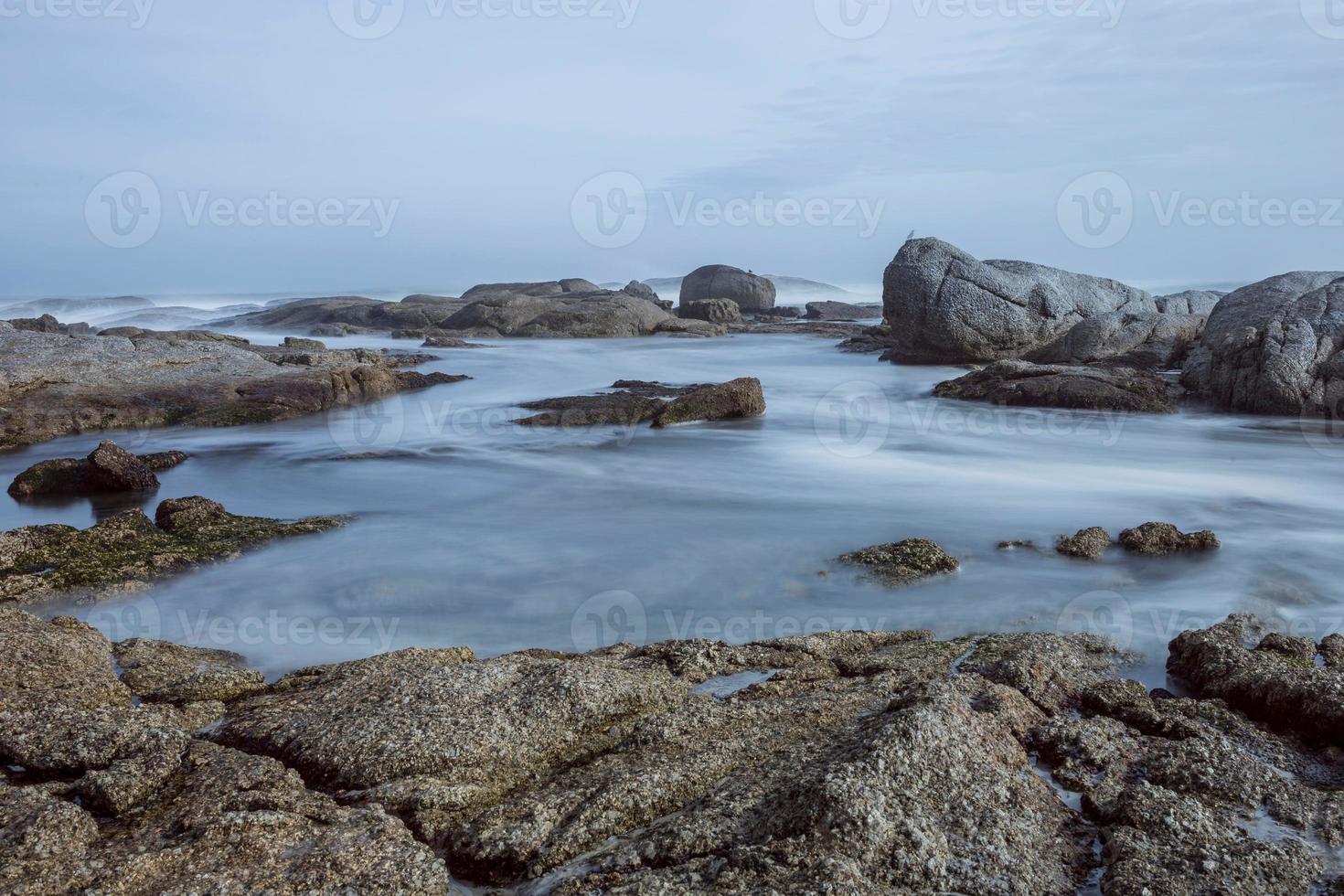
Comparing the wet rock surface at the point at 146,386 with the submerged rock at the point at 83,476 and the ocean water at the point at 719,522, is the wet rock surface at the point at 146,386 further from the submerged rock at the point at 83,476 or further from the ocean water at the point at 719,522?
the submerged rock at the point at 83,476

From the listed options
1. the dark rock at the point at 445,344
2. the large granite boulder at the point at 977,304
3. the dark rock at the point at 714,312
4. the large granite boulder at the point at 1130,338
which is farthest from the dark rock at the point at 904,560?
the dark rock at the point at 714,312

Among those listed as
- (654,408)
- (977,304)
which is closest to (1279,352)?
(977,304)

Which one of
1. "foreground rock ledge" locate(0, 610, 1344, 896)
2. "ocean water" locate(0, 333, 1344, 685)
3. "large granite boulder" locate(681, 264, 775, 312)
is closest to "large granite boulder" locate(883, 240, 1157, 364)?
"ocean water" locate(0, 333, 1344, 685)

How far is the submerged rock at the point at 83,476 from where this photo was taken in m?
7.92

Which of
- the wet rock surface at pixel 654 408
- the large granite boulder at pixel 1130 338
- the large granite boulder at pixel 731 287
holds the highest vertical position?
the large granite boulder at pixel 731 287

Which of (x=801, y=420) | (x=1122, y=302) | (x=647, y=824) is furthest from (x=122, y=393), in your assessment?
(x=1122, y=302)

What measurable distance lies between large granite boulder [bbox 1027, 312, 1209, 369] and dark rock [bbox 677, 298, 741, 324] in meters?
17.9

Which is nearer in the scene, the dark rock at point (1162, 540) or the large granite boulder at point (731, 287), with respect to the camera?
the dark rock at point (1162, 540)

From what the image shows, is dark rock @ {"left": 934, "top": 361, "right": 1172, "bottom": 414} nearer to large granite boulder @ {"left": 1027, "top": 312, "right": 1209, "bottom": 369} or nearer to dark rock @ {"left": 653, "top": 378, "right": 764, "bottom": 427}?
large granite boulder @ {"left": 1027, "top": 312, "right": 1209, "bottom": 369}

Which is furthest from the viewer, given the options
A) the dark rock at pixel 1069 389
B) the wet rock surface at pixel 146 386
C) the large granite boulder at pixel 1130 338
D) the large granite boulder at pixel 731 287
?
the large granite boulder at pixel 731 287

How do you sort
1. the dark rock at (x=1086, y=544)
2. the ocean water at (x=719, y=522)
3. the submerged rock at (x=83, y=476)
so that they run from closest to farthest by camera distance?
the ocean water at (x=719, y=522) < the dark rock at (x=1086, y=544) < the submerged rock at (x=83, y=476)

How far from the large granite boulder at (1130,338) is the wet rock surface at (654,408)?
24.0 feet

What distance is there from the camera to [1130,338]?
1694cm

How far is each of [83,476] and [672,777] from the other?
7269mm
